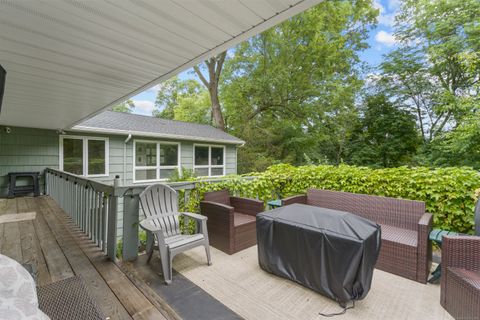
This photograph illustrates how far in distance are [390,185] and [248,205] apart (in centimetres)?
243

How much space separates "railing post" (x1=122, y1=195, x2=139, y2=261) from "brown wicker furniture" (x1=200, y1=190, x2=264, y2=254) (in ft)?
3.53

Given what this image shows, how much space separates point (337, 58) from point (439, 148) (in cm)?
629

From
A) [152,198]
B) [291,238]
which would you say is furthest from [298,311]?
[152,198]

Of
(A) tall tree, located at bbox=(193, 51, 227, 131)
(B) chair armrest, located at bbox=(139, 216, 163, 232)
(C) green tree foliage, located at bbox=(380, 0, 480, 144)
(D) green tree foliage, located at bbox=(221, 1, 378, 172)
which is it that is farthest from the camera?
(A) tall tree, located at bbox=(193, 51, 227, 131)

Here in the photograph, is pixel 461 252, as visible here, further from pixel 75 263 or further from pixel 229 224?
pixel 75 263

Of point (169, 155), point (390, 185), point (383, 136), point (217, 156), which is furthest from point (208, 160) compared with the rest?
point (383, 136)

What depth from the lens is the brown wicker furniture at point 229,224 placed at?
3281 mm

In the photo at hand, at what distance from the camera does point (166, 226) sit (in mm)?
3012

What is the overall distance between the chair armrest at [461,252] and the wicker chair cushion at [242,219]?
228cm

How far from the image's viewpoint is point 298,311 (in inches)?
82.9

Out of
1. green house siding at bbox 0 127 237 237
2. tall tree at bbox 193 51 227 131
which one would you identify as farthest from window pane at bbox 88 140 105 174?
tall tree at bbox 193 51 227 131

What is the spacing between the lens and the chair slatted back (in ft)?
9.39

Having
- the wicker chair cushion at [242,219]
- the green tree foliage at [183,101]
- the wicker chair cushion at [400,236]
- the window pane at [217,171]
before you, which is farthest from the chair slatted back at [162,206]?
the green tree foliage at [183,101]

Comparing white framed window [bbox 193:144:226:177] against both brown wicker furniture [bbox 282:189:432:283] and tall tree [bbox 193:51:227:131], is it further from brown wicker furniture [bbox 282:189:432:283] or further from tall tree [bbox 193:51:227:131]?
brown wicker furniture [bbox 282:189:432:283]
